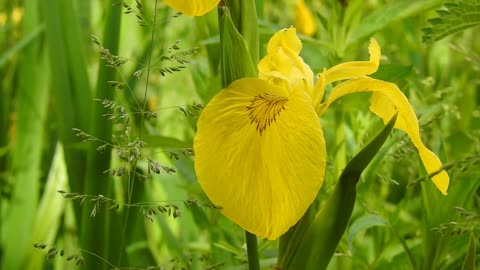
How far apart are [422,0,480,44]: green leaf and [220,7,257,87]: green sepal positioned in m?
0.23

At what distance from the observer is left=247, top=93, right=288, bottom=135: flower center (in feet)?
2.39

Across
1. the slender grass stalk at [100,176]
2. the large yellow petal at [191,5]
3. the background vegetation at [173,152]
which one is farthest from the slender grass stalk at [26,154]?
the large yellow petal at [191,5]

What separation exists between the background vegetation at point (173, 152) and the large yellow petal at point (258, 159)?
41mm

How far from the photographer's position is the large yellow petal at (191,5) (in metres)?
0.69

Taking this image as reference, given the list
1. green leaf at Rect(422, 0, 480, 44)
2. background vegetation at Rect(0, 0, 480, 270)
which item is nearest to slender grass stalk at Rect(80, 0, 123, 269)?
background vegetation at Rect(0, 0, 480, 270)

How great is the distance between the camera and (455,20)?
0.84 metres

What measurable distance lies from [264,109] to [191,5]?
12 cm

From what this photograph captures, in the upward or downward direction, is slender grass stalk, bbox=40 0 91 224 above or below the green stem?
above

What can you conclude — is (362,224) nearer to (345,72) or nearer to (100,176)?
(345,72)

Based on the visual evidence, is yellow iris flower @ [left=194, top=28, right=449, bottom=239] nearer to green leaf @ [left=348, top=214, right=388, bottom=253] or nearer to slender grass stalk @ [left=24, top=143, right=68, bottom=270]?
green leaf @ [left=348, top=214, right=388, bottom=253]

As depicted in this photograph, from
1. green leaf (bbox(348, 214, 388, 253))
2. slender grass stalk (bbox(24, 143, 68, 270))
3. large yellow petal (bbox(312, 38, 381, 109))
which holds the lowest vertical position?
slender grass stalk (bbox(24, 143, 68, 270))

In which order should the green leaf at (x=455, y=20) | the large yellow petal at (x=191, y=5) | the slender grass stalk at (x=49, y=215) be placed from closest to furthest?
the large yellow petal at (x=191, y=5), the green leaf at (x=455, y=20), the slender grass stalk at (x=49, y=215)

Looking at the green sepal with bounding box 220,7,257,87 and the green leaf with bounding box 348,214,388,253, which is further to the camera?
the green leaf with bounding box 348,214,388,253

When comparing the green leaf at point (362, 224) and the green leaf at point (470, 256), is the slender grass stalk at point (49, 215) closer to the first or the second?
the green leaf at point (362, 224)
